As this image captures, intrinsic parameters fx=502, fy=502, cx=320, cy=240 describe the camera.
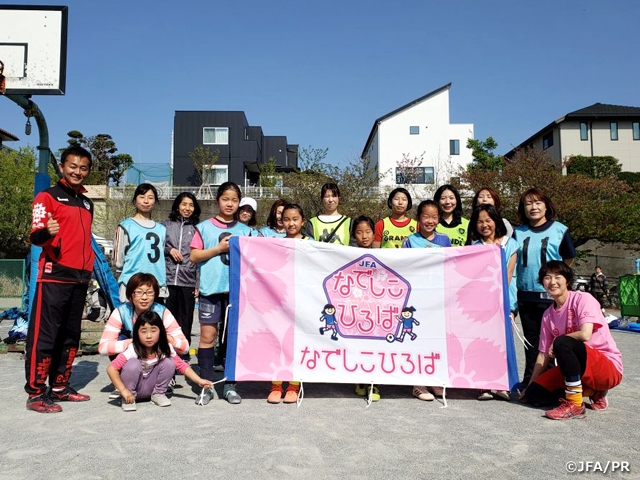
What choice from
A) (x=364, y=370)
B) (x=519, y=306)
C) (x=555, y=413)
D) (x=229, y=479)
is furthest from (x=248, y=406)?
(x=519, y=306)

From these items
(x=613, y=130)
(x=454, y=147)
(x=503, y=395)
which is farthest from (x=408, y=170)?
(x=503, y=395)

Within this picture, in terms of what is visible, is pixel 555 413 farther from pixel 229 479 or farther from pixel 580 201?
pixel 580 201

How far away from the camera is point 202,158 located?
33.0m

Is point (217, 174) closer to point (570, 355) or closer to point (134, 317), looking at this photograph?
point (134, 317)

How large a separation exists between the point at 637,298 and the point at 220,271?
11.0m

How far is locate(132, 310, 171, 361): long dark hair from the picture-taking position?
159 inches

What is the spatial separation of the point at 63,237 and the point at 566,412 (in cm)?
404

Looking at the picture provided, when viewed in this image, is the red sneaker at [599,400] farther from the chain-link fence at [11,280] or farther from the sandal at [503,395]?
the chain-link fence at [11,280]

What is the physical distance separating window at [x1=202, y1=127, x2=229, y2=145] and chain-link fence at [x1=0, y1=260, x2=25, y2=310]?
21.9 m

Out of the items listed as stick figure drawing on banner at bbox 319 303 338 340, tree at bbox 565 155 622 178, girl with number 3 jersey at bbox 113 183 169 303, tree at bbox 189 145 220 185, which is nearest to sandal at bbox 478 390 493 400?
stick figure drawing on banner at bbox 319 303 338 340

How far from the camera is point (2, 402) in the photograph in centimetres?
405

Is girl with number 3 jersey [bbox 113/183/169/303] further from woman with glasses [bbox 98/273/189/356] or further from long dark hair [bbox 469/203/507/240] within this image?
long dark hair [bbox 469/203/507/240]

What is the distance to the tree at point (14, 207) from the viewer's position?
22219mm

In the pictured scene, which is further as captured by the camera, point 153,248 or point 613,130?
point 613,130
